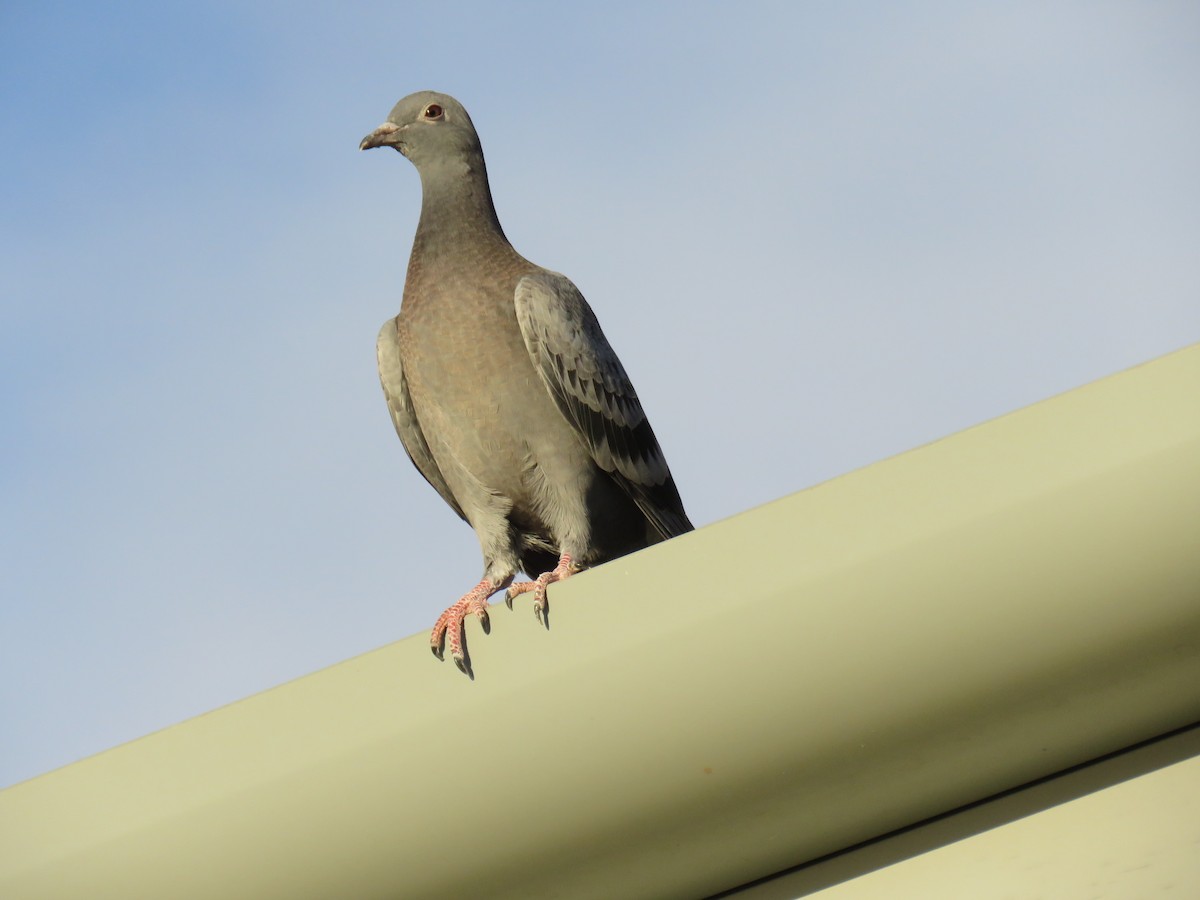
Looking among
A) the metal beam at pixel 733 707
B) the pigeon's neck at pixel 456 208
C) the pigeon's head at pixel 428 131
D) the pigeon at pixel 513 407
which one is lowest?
the metal beam at pixel 733 707

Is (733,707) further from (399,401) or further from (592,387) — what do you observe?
(399,401)

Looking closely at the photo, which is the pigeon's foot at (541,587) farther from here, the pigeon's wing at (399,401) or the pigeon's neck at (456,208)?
the pigeon's neck at (456,208)

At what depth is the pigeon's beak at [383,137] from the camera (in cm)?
553

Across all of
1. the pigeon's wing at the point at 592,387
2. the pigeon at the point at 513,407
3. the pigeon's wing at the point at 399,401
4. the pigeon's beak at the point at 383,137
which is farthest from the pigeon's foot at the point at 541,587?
the pigeon's beak at the point at 383,137

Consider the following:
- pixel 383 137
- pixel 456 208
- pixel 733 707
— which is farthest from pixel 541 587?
pixel 383 137

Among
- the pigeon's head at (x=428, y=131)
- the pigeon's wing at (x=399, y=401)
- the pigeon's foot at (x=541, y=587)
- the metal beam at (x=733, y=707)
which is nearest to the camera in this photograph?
the metal beam at (x=733, y=707)

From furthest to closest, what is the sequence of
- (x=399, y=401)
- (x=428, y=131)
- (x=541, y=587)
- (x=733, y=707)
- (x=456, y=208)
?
(x=428, y=131)
(x=456, y=208)
(x=399, y=401)
(x=541, y=587)
(x=733, y=707)

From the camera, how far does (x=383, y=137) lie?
5543 mm

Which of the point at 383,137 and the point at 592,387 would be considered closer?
the point at 592,387

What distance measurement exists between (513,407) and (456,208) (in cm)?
106

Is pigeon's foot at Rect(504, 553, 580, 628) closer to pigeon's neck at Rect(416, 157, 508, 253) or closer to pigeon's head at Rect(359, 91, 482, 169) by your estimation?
pigeon's neck at Rect(416, 157, 508, 253)

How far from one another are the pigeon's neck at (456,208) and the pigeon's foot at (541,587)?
1408mm

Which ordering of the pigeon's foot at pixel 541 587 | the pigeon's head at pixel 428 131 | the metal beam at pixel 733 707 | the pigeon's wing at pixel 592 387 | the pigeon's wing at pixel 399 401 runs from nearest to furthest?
the metal beam at pixel 733 707
the pigeon's foot at pixel 541 587
the pigeon's wing at pixel 592 387
the pigeon's wing at pixel 399 401
the pigeon's head at pixel 428 131

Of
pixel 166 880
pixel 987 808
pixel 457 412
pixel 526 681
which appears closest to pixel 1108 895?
pixel 987 808
